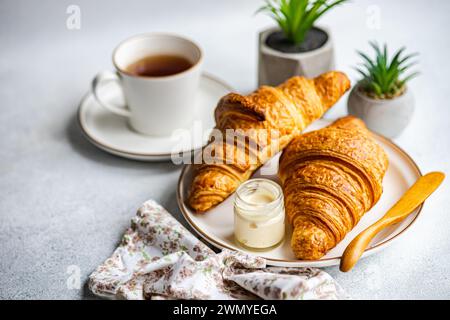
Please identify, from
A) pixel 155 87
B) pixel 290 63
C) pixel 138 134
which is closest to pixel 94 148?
pixel 138 134

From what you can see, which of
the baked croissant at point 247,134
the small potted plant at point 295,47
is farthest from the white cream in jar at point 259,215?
the small potted plant at point 295,47

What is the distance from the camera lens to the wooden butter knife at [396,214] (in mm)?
1413

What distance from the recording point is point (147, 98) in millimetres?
1924

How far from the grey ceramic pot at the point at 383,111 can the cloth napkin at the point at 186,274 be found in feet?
2.33

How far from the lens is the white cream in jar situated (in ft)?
4.85

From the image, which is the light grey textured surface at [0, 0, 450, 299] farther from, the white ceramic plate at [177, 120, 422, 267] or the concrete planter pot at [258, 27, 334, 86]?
the concrete planter pot at [258, 27, 334, 86]

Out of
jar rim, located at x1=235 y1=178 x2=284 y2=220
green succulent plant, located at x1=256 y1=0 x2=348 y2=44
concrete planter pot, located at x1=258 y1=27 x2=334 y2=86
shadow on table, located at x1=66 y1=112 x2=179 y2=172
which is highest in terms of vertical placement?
green succulent plant, located at x1=256 y1=0 x2=348 y2=44

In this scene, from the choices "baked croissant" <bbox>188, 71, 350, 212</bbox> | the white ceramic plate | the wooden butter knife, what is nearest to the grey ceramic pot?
the white ceramic plate

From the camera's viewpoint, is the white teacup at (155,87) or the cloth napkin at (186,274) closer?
the cloth napkin at (186,274)

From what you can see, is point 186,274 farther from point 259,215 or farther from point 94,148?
point 94,148

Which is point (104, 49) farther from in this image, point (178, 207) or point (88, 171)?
point (178, 207)

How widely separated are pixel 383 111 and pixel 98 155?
974mm

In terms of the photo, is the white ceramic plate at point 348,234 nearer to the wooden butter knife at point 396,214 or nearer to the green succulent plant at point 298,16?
the wooden butter knife at point 396,214

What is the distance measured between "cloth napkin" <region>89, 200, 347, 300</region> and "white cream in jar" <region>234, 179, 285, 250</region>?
62 millimetres
